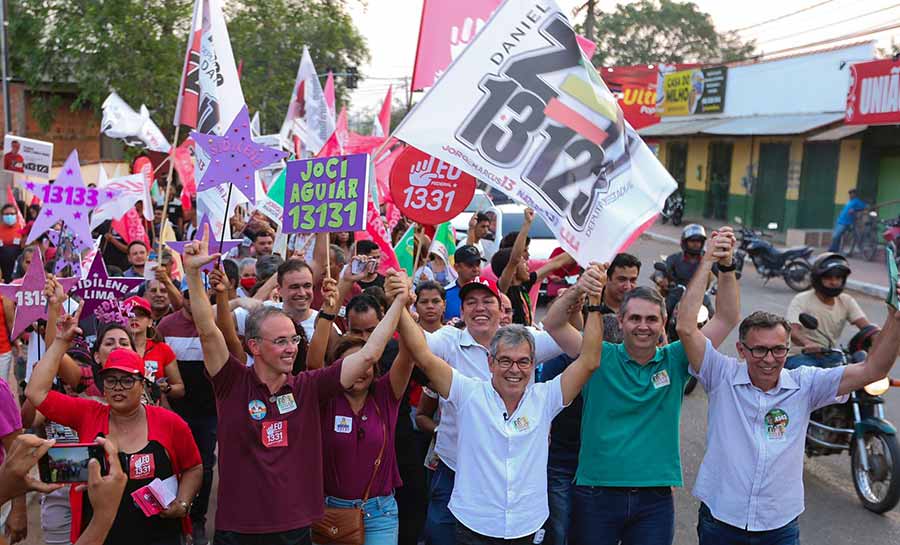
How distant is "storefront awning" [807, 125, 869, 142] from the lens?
21906 mm

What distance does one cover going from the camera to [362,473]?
4.07 meters

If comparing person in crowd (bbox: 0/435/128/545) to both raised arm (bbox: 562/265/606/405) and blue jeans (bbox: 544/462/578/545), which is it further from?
blue jeans (bbox: 544/462/578/545)

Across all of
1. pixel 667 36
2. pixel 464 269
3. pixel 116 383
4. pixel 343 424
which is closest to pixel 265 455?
pixel 343 424

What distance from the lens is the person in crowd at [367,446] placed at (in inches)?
160

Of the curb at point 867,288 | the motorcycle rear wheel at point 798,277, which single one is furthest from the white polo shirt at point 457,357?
the curb at point 867,288

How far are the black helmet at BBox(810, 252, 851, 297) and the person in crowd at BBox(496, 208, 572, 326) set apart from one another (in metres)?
1.89

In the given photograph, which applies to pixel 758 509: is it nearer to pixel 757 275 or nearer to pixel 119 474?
pixel 119 474

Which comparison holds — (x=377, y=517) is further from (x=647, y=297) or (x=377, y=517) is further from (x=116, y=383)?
(x=647, y=297)

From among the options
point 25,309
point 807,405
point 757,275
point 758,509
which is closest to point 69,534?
point 25,309

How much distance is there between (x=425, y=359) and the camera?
389 centimetres

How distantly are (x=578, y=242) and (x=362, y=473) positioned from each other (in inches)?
60.9

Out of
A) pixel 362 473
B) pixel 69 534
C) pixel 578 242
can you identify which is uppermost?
pixel 578 242

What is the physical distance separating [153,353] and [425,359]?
6.64ft

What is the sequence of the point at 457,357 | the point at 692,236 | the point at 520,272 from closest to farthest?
the point at 457,357 < the point at 520,272 < the point at 692,236
